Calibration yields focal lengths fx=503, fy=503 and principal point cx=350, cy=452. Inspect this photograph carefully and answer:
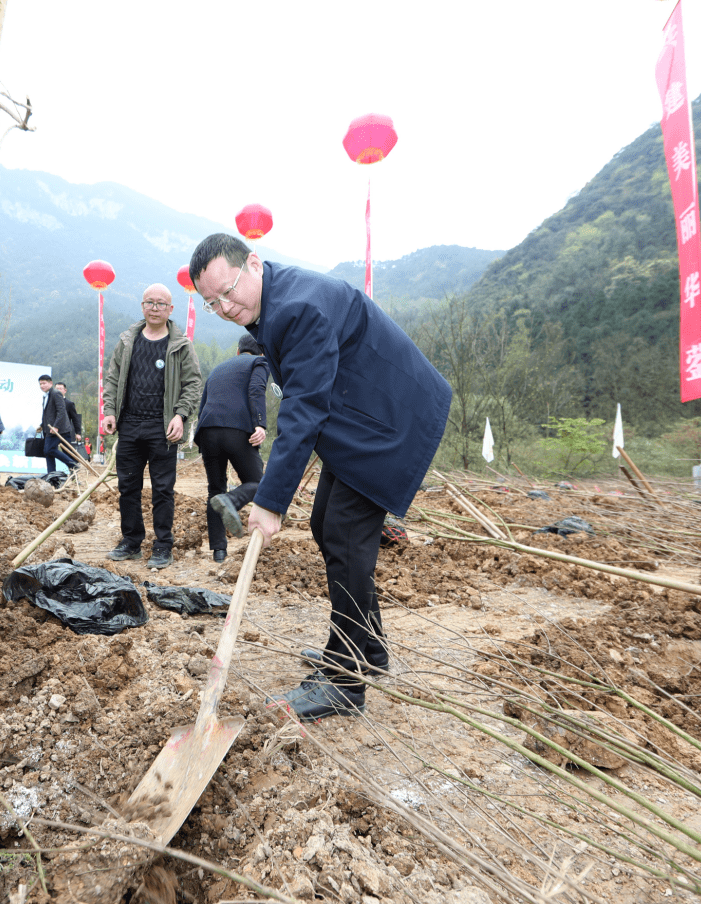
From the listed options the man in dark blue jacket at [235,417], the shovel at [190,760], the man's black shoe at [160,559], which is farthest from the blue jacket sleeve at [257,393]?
the shovel at [190,760]

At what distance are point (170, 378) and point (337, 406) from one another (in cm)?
220

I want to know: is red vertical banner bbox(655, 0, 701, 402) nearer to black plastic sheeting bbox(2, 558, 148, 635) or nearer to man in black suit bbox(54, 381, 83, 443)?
black plastic sheeting bbox(2, 558, 148, 635)

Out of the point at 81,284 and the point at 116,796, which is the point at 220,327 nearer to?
the point at 81,284

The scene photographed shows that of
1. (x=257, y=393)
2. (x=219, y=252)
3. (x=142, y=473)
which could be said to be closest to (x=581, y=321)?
(x=257, y=393)

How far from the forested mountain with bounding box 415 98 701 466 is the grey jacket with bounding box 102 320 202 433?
9.22m

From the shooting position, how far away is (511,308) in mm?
32406

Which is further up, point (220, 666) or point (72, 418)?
point (72, 418)

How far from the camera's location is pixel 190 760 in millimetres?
1251

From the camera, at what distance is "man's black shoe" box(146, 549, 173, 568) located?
11.4 ft

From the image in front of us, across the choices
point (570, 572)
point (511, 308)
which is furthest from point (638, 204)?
point (570, 572)

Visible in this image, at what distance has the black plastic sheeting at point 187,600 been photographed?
255 centimetres

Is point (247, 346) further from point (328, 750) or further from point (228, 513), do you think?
point (328, 750)

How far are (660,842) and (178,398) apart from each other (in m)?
3.33

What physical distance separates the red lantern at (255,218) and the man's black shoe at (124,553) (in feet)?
25.0
